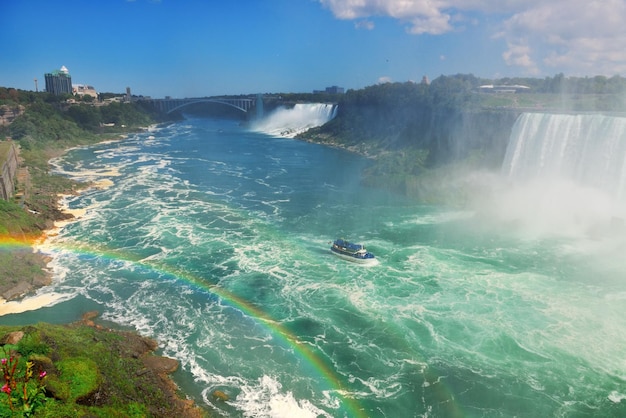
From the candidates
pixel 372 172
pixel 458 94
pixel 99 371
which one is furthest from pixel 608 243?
pixel 458 94

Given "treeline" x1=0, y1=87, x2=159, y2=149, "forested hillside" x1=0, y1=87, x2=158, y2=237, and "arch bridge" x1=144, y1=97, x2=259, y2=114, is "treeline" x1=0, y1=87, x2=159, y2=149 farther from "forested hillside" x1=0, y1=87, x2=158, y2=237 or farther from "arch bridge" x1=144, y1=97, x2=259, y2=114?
"arch bridge" x1=144, y1=97, x2=259, y2=114

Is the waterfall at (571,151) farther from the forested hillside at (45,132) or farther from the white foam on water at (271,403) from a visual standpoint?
the forested hillside at (45,132)

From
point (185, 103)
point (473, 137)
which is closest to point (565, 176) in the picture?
point (473, 137)

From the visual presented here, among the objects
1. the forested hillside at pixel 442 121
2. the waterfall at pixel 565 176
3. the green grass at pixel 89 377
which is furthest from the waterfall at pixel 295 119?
the green grass at pixel 89 377

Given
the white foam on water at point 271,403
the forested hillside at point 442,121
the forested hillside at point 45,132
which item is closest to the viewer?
the white foam on water at point 271,403

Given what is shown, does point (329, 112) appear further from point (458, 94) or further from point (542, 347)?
point (542, 347)

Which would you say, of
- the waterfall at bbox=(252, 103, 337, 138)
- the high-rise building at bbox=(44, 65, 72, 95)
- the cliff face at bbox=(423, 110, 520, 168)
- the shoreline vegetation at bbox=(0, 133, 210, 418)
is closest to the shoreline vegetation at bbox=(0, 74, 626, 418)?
the shoreline vegetation at bbox=(0, 133, 210, 418)
